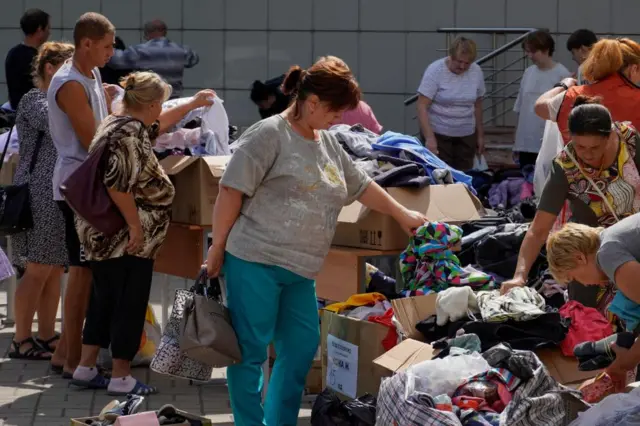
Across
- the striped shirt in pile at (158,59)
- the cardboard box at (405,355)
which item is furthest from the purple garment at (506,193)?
the cardboard box at (405,355)

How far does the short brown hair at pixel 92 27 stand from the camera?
6711 millimetres

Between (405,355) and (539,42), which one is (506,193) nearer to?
(539,42)

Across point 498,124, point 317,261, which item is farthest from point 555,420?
point 498,124

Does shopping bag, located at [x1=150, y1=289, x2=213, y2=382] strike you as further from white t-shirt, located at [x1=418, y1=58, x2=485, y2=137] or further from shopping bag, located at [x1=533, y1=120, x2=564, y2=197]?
white t-shirt, located at [x1=418, y1=58, x2=485, y2=137]

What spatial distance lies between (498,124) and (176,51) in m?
3.18

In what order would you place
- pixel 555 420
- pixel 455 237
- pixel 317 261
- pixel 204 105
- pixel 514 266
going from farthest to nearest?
pixel 204 105 → pixel 514 266 → pixel 455 237 → pixel 317 261 → pixel 555 420

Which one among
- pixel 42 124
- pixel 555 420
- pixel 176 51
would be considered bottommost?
pixel 555 420

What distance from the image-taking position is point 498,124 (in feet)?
38.6

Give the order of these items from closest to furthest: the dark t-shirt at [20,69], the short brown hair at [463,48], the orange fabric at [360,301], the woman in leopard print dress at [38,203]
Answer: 1. the orange fabric at [360,301]
2. the woman in leopard print dress at [38,203]
3. the dark t-shirt at [20,69]
4. the short brown hair at [463,48]

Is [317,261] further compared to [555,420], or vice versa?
[317,261]

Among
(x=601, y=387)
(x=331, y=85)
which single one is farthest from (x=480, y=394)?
(x=331, y=85)

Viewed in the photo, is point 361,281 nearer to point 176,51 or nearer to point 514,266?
point 514,266

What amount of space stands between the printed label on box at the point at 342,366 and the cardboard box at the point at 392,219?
0.56 meters

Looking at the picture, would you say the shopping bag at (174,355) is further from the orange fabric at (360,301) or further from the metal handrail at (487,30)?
the metal handrail at (487,30)
